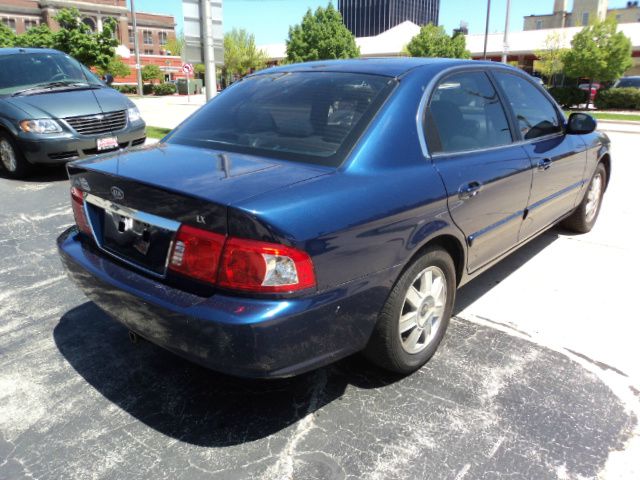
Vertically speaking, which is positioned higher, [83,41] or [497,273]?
[83,41]

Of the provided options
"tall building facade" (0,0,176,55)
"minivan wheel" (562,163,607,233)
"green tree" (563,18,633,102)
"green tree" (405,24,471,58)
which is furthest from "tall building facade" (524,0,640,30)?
"minivan wheel" (562,163,607,233)

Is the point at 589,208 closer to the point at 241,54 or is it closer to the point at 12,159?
the point at 12,159

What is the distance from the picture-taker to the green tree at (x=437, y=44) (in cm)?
3834

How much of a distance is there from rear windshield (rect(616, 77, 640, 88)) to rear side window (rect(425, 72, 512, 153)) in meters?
30.4

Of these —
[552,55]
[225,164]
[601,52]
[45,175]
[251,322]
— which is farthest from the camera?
[552,55]

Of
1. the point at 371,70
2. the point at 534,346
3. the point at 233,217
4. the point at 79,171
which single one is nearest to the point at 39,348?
the point at 79,171

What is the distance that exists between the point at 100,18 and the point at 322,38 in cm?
5301

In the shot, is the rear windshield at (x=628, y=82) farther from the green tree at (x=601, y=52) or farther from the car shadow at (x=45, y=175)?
the car shadow at (x=45, y=175)

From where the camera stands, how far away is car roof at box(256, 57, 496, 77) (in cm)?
298

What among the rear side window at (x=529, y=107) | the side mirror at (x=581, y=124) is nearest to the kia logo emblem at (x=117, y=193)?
the rear side window at (x=529, y=107)

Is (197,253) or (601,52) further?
(601,52)

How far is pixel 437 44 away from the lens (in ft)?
127

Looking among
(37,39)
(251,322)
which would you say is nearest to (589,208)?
(251,322)

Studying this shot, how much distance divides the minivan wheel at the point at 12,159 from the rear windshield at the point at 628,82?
30571 millimetres
